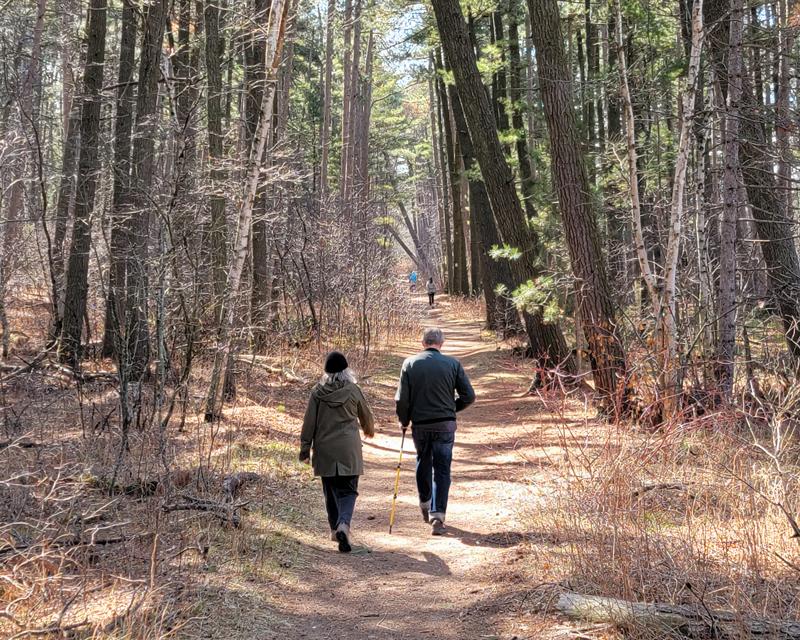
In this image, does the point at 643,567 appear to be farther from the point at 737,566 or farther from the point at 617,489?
the point at 617,489

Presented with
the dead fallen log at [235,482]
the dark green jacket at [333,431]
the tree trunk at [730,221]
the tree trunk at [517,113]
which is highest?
the tree trunk at [517,113]

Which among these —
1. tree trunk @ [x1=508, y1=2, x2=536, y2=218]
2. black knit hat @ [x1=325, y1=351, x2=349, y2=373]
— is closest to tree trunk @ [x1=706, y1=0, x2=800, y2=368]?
black knit hat @ [x1=325, y1=351, x2=349, y2=373]

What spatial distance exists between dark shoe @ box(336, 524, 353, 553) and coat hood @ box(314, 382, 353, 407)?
112 cm

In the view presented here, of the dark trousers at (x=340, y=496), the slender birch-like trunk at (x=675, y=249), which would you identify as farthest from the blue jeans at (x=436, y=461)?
the slender birch-like trunk at (x=675, y=249)

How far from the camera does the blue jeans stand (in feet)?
25.5

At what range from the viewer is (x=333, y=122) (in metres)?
42.1

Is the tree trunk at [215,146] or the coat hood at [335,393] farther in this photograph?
the tree trunk at [215,146]

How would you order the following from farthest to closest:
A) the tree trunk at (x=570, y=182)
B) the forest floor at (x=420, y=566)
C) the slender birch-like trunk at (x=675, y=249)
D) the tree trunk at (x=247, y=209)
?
the tree trunk at (x=570, y=182) < the tree trunk at (x=247, y=209) < the slender birch-like trunk at (x=675, y=249) < the forest floor at (x=420, y=566)

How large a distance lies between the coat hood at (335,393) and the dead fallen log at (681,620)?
3111 millimetres

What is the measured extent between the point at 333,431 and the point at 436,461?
45.0 inches

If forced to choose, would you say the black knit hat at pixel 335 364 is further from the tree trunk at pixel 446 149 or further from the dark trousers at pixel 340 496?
the tree trunk at pixel 446 149

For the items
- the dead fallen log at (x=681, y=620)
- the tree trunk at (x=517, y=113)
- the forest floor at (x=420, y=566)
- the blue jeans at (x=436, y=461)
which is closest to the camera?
the dead fallen log at (x=681, y=620)

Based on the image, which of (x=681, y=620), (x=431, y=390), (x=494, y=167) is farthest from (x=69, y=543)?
(x=494, y=167)

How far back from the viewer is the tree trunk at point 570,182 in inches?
466
